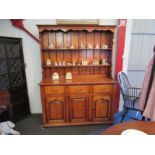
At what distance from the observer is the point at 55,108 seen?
7.25 feet

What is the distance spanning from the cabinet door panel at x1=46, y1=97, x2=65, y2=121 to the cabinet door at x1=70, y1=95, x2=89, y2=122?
0.54ft

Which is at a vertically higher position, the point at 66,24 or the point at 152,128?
the point at 66,24

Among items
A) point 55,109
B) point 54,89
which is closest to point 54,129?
point 55,109

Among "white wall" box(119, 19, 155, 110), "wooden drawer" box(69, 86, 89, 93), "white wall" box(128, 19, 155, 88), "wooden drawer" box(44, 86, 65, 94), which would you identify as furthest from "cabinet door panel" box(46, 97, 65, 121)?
"white wall" box(128, 19, 155, 88)

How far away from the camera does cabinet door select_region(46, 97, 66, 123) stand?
217cm

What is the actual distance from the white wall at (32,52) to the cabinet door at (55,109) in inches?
24.3

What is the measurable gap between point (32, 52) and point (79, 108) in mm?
1449

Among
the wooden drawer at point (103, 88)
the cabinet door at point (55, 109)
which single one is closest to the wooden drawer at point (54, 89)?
the cabinet door at point (55, 109)

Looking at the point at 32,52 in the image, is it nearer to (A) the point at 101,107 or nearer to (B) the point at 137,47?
(A) the point at 101,107
